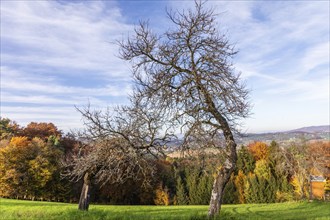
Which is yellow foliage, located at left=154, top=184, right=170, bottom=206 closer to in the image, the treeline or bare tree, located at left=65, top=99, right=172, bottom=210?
the treeline

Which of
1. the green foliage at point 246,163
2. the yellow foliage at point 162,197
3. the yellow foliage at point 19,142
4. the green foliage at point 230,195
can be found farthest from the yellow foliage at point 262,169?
the yellow foliage at point 19,142

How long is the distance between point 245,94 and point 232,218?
3.83 meters

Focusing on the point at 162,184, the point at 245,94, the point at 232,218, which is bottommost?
the point at 162,184

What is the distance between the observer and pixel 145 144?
10750mm

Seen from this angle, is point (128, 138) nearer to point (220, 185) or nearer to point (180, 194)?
point (220, 185)

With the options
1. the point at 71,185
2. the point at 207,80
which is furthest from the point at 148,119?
the point at 71,185

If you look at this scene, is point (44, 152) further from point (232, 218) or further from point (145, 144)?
point (232, 218)

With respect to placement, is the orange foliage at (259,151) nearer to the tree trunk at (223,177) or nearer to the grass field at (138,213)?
the grass field at (138,213)

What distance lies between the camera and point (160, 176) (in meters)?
57.4

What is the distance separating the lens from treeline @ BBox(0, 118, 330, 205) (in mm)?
40031

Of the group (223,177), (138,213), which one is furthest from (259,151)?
(223,177)

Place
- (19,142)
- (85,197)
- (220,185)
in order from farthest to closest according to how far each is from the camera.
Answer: (19,142) → (85,197) → (220,185)

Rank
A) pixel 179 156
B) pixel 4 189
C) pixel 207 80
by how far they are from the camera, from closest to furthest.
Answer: pixel 207 80 < pixel 179 156 < pixel 4 189

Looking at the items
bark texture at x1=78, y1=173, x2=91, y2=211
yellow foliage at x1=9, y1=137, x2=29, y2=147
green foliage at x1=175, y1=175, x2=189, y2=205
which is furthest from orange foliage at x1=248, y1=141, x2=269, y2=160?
bark texture at x1=78, y1=173, x2=91, y2=211
